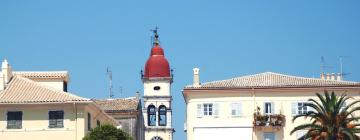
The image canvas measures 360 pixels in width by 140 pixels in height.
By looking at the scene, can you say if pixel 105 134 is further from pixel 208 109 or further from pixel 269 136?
pixel 269 136

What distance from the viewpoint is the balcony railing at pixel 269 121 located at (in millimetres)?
109125

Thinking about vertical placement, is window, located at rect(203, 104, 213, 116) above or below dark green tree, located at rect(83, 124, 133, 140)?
above

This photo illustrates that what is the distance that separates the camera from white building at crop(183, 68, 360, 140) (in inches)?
4326

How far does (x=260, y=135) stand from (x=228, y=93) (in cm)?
495

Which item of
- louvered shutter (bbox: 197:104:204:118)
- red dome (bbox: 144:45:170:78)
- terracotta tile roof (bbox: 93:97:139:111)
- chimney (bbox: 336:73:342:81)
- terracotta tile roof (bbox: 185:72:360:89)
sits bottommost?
louvered shutter (bbox: 197:104:204:118)

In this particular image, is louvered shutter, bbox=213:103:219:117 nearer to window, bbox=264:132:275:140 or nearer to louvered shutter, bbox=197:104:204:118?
louvered shutter, bbox=197:104:204:118

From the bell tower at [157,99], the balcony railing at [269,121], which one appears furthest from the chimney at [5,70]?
the bell tower at [157,99]

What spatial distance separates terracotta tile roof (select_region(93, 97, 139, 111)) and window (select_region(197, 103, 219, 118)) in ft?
48.7

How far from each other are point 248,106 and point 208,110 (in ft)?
12.3

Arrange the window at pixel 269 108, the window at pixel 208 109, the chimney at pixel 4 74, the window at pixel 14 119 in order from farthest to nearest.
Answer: the window at pixel 208 109, the window at pixel 269 108, the chimney at pixel 4 74, the window at pixel 14 119

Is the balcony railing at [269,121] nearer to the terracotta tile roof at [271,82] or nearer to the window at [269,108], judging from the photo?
the window at [269,108]

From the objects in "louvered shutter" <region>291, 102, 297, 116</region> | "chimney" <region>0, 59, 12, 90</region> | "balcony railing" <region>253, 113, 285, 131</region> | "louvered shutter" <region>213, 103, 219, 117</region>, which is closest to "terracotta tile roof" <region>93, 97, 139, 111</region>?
"louvered shutter" <region>213, 103, 219, 117</region>

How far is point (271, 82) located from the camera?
112m

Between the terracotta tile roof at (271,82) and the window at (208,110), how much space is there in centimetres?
187
